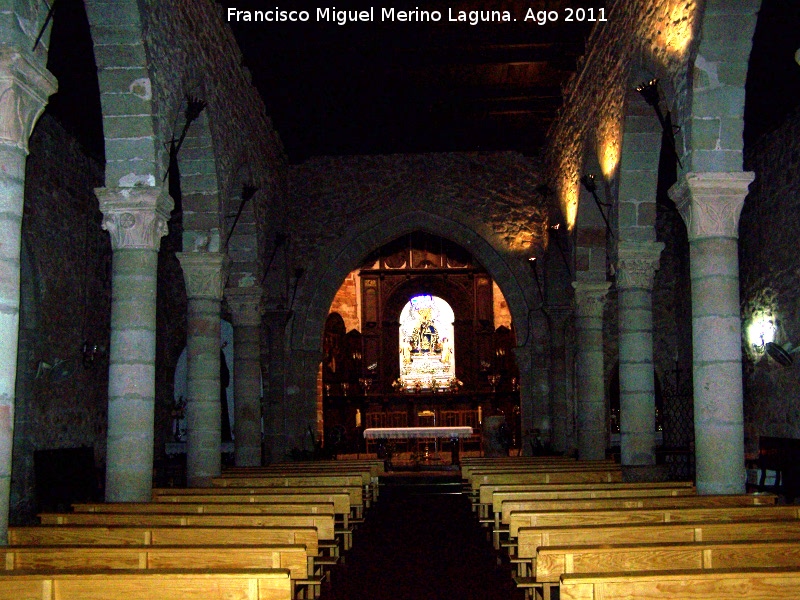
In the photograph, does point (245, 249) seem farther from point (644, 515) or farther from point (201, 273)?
point (644, 515)

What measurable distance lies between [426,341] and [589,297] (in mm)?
13438

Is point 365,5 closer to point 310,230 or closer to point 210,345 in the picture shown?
point 210,345

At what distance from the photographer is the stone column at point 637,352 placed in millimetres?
12898

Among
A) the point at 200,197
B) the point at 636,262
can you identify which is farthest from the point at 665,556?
the point at 200,197

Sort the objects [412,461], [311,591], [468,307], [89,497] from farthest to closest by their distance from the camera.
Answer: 1. [468,307]
2. [412,461]
3. [89,497]
4. [311,591]

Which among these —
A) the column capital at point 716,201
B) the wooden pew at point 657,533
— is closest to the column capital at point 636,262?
the column capital at point 716,201

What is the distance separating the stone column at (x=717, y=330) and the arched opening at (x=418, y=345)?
695 inches

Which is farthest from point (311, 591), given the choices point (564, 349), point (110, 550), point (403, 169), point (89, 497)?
point (403, 169)

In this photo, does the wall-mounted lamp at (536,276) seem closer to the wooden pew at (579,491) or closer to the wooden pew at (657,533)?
the wooden pew at (579,491)

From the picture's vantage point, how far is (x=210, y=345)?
12984 mm

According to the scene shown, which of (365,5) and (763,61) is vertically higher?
(365,5)

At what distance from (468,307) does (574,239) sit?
40.9 ft

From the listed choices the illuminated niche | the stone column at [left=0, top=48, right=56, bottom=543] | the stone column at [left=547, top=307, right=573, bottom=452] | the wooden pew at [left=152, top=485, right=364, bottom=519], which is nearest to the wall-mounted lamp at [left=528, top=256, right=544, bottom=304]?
the stone column at [left=547, top=307, right=573, bottom=452]

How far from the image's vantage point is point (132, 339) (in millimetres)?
9578
